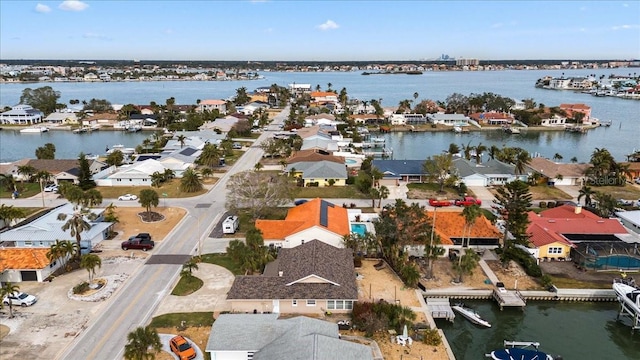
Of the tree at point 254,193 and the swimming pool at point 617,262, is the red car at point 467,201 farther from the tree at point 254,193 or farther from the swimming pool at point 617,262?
the tree at point 254,193

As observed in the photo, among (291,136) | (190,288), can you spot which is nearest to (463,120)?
(291,136)

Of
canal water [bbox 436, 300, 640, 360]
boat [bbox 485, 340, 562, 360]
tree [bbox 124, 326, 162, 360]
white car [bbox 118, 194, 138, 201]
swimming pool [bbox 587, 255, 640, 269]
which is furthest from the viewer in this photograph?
white car [bbox 118, 194, 138, 201]

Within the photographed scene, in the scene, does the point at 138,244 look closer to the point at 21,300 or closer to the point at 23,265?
the point at 23,265

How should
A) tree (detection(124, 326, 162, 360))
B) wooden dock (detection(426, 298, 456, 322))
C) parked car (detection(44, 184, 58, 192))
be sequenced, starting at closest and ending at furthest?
tree (detection(124, 326, 162, 360))
wooden dock (detection(426, 298, 456, 322))
parked car (detection(44, 184, 58, 192))

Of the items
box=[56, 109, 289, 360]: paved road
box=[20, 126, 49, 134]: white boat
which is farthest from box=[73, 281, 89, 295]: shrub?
box=[20, 126, 49, 134]: white boat

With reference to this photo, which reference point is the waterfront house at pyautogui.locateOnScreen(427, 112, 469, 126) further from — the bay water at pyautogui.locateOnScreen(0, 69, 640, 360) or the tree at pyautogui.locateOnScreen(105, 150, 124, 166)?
the tree at pyautogui.locateOnScreen(105, 150, 124, 166)

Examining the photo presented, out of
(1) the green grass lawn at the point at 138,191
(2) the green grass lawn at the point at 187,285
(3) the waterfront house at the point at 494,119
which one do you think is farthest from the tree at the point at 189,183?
(3) the waterfront house at the point at 494,119
